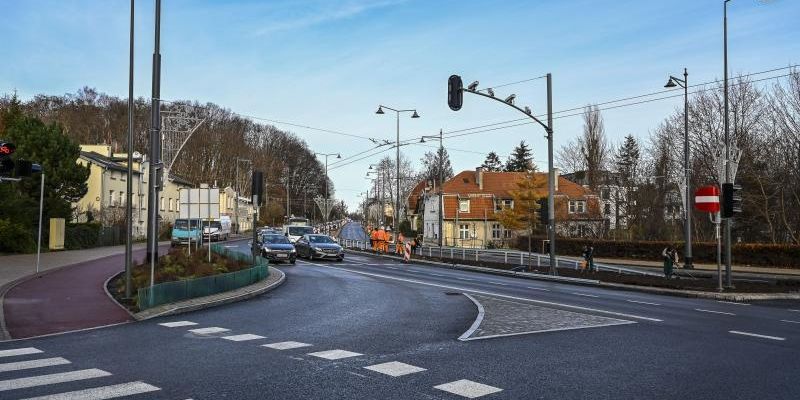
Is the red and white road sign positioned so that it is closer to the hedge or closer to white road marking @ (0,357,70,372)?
white road marking @ (0,357,70,372)

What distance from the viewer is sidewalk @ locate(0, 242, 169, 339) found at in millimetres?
11664

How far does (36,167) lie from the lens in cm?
1652

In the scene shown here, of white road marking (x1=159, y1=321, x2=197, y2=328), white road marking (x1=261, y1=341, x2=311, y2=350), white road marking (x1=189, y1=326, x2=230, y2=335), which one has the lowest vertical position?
white road marking (x1=159, y1=321, x2=197, y2=328)

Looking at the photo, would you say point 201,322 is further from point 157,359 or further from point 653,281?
point 653,281

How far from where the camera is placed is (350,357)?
8.59m

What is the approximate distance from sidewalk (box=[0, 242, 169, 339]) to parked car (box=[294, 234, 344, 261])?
13835mm

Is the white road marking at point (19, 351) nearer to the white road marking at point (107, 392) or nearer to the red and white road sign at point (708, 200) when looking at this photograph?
the white road marking at point (107, 392)

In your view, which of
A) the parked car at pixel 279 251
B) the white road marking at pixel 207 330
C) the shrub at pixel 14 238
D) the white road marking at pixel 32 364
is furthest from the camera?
the parked car at pixel 279 251

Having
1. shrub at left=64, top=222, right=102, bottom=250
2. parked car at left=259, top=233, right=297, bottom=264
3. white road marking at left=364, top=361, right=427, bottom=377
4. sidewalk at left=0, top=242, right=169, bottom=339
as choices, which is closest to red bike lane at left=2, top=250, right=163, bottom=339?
sidewalk at left=0, top=242, right=169, bottom=339

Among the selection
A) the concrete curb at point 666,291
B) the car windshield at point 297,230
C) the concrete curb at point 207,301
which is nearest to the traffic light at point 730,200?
the concrete curb at point 666,291

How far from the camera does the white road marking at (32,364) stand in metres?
7.85

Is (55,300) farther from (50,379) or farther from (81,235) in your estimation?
(81,235)

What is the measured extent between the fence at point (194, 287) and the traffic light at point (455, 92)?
26.2 feet

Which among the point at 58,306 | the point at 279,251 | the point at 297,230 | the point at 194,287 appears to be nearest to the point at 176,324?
the point at 194,287
